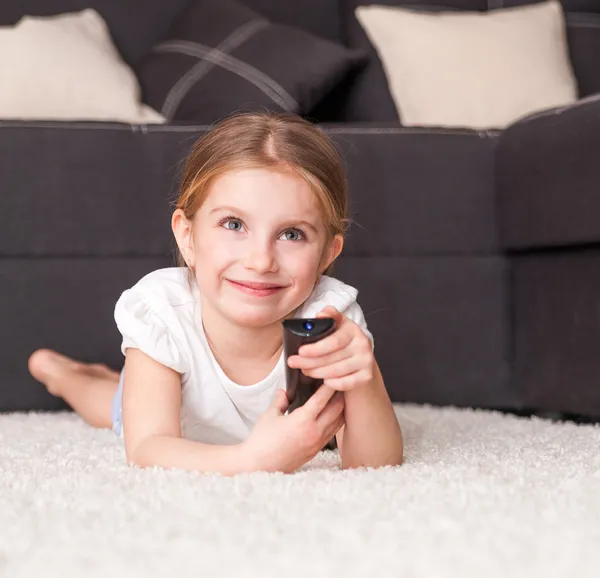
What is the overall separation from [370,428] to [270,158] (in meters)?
0.35

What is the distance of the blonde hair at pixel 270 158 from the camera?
1.09m

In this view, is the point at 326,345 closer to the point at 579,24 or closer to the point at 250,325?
the point at 250,325

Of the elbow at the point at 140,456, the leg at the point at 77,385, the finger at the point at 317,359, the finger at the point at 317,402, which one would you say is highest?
the finger at the point at 317,359

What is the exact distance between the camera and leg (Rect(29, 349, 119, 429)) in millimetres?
1443

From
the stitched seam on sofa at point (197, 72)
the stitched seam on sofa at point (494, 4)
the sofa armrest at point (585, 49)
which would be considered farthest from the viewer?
the stitched seam on sofa at point (494, 4)

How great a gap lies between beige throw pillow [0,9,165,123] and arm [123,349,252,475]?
0.87m

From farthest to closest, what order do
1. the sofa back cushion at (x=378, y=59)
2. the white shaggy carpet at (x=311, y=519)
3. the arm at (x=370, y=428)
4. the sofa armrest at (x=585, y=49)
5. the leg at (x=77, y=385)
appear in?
the sofa armrest at (x=585, y=49) < the sofa back cushion at (x=378, y=59) < the leg at (x=77, y=385) < the arm at (x=370, y=428) < the white shaggy carpet at (x=311, y=519)

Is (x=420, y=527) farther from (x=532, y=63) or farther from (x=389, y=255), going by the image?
(x=532, y=63)

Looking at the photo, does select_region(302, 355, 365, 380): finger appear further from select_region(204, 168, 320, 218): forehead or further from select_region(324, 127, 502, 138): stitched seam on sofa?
select_region(324, 127, 502, 138): stitched seam on sofa

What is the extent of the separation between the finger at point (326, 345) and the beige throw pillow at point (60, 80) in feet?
3.51

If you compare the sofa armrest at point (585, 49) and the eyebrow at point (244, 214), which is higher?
the eyebrow at point (244, 214)

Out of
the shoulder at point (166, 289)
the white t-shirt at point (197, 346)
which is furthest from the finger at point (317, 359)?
the shoulder at point (166, 289)

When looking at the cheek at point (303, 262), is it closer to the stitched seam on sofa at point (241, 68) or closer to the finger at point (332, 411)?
the finger at point (332, 411)

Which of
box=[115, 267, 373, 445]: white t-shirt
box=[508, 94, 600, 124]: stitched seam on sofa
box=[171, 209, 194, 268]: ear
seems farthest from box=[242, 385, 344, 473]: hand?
box=[508, 94, 600, 124]: stitched seam on sofa
